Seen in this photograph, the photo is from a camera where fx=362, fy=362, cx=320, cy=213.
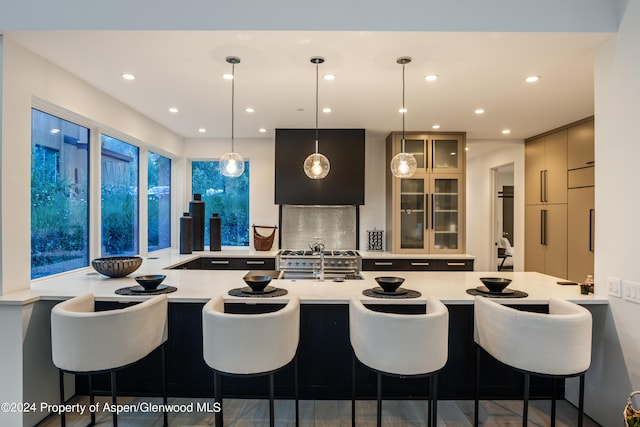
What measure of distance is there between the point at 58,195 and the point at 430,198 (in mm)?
4152

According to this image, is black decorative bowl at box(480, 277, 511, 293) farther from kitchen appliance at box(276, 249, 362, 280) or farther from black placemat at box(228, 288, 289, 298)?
kitchen appliance at box(276, 249, 362, 280)

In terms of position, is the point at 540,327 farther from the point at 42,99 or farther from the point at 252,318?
the point at 42,99

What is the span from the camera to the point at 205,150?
552cm

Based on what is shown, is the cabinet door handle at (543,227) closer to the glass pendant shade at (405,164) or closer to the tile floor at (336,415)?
the tile floor at (336,415)

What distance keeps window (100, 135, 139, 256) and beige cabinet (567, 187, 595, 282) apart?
5.31 m

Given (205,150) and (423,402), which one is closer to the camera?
(423,402)

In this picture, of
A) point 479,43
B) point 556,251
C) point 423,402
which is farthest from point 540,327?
point 556,251

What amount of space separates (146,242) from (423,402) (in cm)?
371

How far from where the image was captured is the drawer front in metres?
4.68

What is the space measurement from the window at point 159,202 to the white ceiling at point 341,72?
0.91 m

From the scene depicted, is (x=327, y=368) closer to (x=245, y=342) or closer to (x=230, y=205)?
(x=245, y=342)

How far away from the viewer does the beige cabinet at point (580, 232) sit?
13.4ft

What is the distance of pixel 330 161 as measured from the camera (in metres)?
4.83

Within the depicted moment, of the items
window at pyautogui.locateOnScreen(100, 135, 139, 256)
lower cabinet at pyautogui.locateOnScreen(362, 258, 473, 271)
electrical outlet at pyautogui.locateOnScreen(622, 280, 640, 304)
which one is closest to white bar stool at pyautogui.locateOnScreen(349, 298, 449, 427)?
electrical outlet at pyautogui.locateOnScreen(622, 280, 640, 304)
